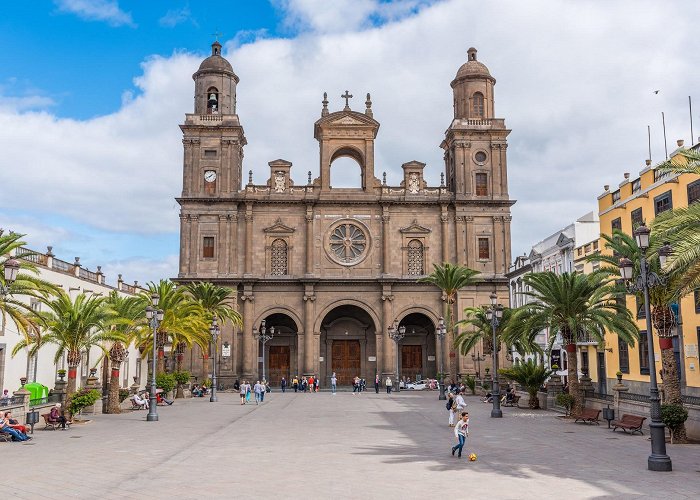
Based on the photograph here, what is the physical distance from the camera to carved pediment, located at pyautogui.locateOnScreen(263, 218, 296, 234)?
58.1m

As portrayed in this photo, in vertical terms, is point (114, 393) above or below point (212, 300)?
below

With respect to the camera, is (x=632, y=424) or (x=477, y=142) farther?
(x=477, y=142)

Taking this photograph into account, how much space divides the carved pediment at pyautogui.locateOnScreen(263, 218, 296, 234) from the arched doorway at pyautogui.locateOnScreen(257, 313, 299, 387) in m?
7.17

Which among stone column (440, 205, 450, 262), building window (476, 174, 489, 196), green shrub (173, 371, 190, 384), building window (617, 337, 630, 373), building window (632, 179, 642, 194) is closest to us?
building window (632, 179, 642, 194)

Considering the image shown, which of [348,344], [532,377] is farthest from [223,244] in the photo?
[532,377]

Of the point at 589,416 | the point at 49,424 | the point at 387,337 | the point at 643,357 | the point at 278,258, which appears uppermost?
the point at 278,258

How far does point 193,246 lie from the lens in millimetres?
56812

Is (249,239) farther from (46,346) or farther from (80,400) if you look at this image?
(80,400)

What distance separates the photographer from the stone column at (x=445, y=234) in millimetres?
57931

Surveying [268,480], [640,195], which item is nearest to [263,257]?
[640,195]

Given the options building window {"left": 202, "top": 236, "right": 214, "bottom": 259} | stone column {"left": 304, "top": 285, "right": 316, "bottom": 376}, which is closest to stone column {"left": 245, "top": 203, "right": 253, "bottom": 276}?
building window {"left": 202, "top": 236, "right": 214, "bottom": 259}

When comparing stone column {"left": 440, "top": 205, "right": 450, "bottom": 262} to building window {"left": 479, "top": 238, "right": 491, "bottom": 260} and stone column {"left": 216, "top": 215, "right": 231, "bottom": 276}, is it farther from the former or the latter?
stone column {"left": 216, "top": 215, "right": 231, "bottom": 276}

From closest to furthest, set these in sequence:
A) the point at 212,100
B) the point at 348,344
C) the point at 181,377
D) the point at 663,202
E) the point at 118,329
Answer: the point at 663,202 < the point at 118,329 < the point at 181,377 < the point at 212,100 < the point at 348,344

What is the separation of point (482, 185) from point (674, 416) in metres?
40.0
